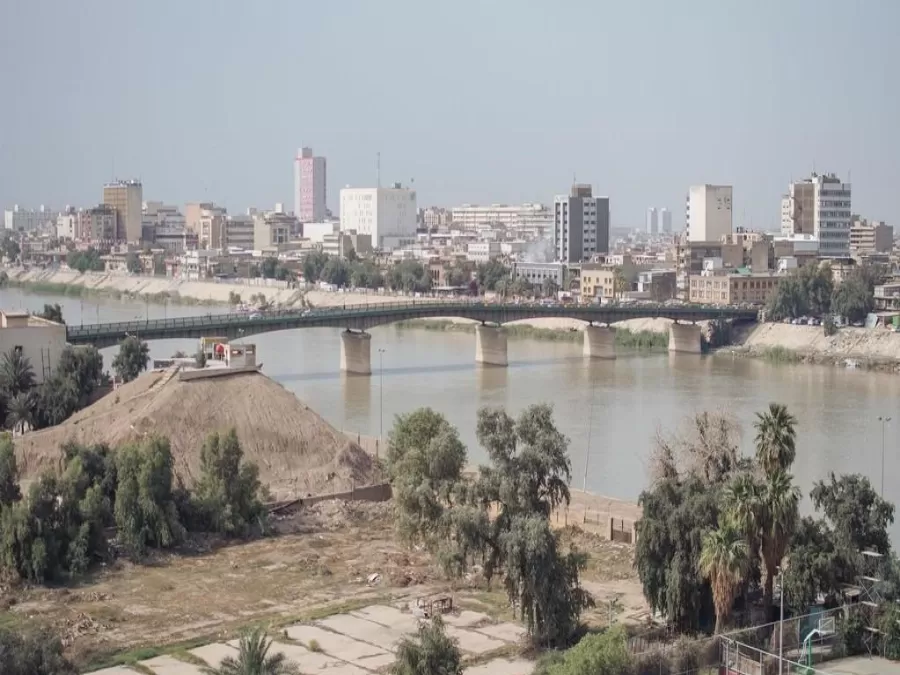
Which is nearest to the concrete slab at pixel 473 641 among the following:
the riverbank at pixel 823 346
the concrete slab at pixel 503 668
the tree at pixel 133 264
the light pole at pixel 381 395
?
the concrete slab at pixel 503 668

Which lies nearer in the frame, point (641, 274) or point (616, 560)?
point (616, 560)

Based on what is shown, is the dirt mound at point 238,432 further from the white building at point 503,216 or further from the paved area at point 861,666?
the white building at point 503,216

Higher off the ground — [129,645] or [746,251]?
[746,251]

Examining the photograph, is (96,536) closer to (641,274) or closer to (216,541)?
(216,541)

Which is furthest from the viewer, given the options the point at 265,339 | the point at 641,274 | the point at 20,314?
the point at 641,274

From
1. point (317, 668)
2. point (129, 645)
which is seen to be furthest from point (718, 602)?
point (129, 645)

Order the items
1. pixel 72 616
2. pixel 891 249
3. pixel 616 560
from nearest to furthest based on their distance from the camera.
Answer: pixel 72 616 < pixel 616 560 < pixel 891 249
